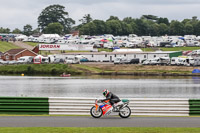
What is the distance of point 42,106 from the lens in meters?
28.3

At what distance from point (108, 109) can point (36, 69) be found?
96524mm

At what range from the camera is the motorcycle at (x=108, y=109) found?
26516mm

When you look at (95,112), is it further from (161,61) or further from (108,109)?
(161,61)

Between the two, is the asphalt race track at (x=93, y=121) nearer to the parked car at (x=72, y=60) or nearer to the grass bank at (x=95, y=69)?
the grass bank at (x=95, y=69)

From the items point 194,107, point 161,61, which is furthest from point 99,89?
point 161,61

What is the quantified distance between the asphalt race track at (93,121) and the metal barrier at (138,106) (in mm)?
940

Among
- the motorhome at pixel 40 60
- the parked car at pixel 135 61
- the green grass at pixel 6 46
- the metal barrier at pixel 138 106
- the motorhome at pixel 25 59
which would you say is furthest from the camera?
the green grass at pixel 6 46

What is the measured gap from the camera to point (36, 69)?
122 m

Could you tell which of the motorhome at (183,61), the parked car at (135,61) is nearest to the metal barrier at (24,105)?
the motorhome at (183,61)

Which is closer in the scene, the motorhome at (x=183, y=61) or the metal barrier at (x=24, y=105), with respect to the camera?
the metal barrier at (x=24, y=105)

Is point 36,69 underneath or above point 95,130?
above

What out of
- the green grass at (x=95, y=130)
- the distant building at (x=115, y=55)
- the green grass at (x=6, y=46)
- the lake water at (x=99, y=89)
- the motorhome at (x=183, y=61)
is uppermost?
the green grass at (x=6, y=46)

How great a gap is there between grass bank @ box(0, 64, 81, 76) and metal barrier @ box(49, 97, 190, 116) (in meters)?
89.6

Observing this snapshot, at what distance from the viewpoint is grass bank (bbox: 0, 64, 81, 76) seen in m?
119
